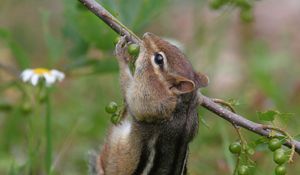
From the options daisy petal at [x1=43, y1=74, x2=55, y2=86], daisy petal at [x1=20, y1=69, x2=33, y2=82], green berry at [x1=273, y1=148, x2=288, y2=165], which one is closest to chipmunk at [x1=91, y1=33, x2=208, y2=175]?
green berry at [x1=273, y1=148, x2=288, y2=165]

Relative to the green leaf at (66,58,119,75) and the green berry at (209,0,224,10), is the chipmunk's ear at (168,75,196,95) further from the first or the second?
the green leaf at (66,58,119,75)

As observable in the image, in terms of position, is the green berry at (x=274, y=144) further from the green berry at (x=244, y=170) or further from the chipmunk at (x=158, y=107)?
the chipmunk at (x=158, y=107)

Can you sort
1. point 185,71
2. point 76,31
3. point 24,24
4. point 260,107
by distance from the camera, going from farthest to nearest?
point 24,24, point 260,107, point 76,31, point 185,71

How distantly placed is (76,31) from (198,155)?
143cm

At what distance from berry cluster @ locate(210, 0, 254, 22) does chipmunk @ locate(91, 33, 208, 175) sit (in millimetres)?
403

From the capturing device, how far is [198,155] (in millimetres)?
6641

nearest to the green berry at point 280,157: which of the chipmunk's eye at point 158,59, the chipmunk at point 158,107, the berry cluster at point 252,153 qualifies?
the berry cluster at point 252,153

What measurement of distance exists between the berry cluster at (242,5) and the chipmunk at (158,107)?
40cm

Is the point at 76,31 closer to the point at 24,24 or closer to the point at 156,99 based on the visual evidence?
the point at 156,99

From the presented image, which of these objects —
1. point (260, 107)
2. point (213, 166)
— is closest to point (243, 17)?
point (213, 166)

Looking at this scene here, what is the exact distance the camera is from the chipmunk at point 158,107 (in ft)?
14.4

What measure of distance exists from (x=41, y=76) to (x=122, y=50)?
1.05 metres

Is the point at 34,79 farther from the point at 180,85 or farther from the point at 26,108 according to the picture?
the point at 180,85

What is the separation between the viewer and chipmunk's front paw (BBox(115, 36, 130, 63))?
4.42 m
